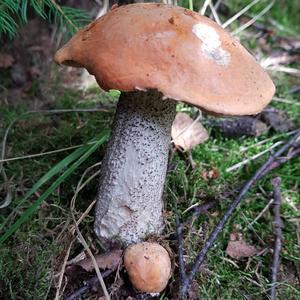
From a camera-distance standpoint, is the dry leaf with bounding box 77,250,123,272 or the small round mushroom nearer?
the small round mushroom

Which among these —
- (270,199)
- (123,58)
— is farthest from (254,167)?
(123,58)

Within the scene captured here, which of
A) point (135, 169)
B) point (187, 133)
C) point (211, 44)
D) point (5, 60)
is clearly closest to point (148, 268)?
point (135, 169)

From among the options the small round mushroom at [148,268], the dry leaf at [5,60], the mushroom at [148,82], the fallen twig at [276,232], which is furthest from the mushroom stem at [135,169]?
the dry leaf at [5,60]

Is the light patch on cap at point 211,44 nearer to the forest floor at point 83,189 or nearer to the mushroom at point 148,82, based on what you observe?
the mushroom at point 148,82

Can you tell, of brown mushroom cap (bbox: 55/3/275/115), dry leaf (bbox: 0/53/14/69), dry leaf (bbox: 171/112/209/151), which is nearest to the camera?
brown mushroom cap (bbox: 55/3/275/115)

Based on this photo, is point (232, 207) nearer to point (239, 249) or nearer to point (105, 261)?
point (239, 249)

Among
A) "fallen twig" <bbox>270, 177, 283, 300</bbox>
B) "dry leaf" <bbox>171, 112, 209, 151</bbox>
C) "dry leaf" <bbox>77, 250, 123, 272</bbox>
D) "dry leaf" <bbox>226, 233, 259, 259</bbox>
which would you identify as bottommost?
"dry leaf" <bbox>226, 233, 259, 259</bbox>

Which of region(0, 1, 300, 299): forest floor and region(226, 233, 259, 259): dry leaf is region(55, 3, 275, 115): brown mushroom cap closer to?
region(0, 1, 300, 299): forest floor

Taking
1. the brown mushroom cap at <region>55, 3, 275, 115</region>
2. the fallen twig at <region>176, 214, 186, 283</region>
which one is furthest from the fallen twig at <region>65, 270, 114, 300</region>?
the brown mushroom cap at <region>55, 3, 275, 115</region>
